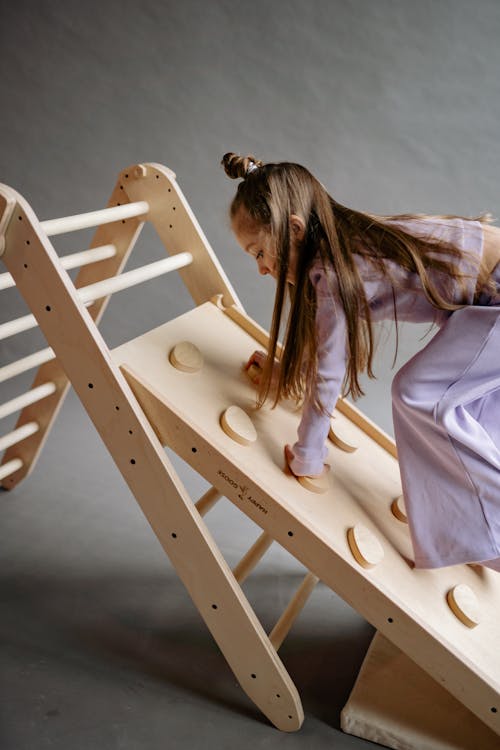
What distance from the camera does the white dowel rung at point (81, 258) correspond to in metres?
1.63

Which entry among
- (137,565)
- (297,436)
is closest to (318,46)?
(297,436)

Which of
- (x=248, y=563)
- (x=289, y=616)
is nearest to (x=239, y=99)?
(x=248, y=563)

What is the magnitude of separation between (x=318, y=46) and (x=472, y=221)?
5.43 feet

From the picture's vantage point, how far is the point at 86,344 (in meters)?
1.54

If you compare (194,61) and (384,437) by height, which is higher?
(194,61)

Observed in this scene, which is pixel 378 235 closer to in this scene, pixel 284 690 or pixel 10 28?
pixel 284 690

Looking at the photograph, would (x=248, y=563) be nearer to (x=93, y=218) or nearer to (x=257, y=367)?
(x=257, y=367)

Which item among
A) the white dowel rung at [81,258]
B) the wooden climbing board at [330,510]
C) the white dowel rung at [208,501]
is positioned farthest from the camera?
the white dowel rung at [208,501]

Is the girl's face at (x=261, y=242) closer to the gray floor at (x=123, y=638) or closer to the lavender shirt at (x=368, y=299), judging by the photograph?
the lavender shirt at (x=368, y=299)

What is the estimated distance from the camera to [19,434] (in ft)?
7.10

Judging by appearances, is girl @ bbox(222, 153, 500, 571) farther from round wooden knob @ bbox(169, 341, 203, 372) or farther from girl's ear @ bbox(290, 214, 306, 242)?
round wooden knob @ bbox(169, 341, 203, 372)

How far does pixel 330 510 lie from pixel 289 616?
0.32 metres

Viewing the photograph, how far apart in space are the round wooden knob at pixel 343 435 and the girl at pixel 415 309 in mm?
228

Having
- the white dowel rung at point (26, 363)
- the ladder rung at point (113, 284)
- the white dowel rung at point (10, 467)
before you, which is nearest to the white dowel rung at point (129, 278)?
the ladder rung at point (113, 284)
